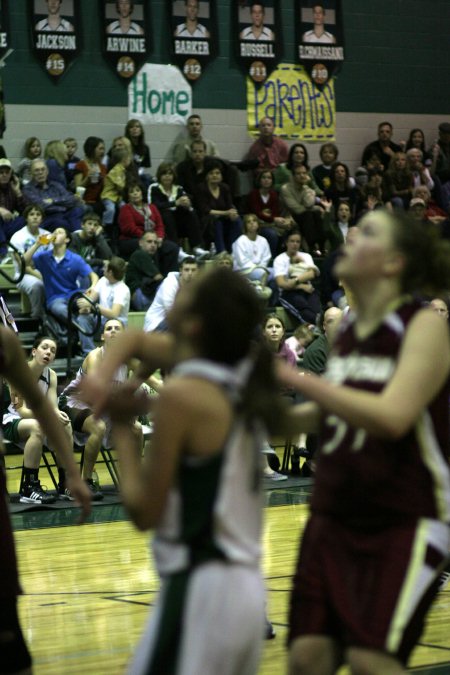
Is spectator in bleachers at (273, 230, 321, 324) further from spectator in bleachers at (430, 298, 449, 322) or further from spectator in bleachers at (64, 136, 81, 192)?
spectator in bleachers at (430, 298, 449, 322)

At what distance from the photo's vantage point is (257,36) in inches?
675

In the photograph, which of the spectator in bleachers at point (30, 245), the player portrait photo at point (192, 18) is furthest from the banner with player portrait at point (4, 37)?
the spectator in bleachers at point (30, 245)

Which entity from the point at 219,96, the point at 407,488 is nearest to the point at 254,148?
the point at 219,96

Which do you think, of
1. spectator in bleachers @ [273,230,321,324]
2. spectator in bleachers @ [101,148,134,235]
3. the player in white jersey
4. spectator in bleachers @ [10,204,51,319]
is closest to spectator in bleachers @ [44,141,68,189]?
spectator in bleachers @ [101,148,134,235]

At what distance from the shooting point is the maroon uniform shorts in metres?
2.83

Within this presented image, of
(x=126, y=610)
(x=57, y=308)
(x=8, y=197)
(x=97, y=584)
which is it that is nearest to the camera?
(x=126, y=610)

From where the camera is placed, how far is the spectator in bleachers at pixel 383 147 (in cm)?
1720

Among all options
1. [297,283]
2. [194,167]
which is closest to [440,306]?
[297,283]

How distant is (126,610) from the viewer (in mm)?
5758

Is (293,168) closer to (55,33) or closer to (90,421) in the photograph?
(55,33)

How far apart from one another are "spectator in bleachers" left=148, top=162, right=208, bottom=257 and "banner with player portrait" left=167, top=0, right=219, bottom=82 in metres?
2.49

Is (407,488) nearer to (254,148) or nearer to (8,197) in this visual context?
(8,197)

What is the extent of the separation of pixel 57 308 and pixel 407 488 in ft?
31.1

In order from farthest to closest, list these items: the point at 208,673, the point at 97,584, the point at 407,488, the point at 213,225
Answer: the point at 213,225
the point at 97,584
the point at 407,488
the point at 208,673
